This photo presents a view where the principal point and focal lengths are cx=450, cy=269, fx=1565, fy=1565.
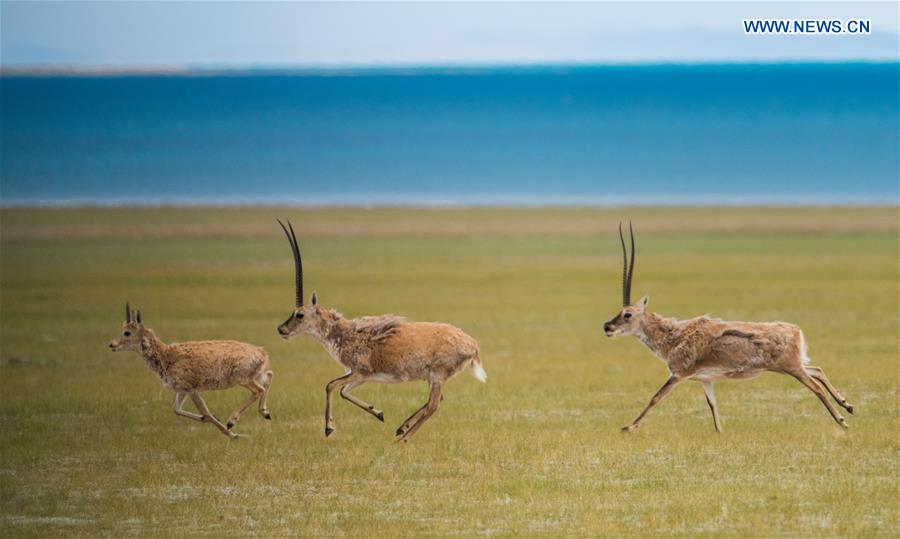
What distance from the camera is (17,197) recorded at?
367 feet

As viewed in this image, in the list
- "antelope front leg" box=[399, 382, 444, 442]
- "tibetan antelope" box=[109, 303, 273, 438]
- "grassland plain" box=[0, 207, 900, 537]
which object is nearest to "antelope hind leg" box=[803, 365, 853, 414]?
"grassland plain" box=[0, 207, 900, 537]

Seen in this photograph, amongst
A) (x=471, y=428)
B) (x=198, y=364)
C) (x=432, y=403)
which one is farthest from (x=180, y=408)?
(x=471, y=428)

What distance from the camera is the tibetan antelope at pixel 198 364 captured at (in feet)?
47.1

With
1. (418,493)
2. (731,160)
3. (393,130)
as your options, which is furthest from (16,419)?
(393,130)

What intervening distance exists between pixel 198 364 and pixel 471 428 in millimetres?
3021

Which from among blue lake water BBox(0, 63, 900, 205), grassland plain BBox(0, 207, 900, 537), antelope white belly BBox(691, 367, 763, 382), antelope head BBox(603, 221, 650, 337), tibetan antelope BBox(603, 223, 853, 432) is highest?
blue lake water BBox(0, 63, 900, 205)

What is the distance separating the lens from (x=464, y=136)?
16775cm

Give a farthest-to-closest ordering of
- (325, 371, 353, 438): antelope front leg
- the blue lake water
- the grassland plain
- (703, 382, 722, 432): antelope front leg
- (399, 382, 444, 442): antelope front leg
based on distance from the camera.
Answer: the blue lake water → (703, 382, 722, 432): antelope front leg → (399, 382, 444, 442): antelope front leg → (325, 371, 353, 438): antelope front leg → the grassland plain

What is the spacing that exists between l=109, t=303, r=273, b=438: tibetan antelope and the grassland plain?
23.3 inches

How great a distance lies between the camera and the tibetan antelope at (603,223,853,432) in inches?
570

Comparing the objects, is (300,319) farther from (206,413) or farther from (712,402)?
(712,402)

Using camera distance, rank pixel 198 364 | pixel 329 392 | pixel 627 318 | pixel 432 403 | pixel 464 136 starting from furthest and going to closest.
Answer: pixel 464 136, pixel 627 318, pixel 198 364, pixel 432 403, pixel 329 392

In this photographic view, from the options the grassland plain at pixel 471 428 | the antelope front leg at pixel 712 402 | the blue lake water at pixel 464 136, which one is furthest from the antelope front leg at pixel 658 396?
the blue lake water at pixel 464 136

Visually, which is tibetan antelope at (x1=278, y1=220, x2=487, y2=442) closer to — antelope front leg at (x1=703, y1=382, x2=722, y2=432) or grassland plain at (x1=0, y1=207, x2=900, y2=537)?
grassland plain at (x1=0, y1=207, x2=900, y2=537)
